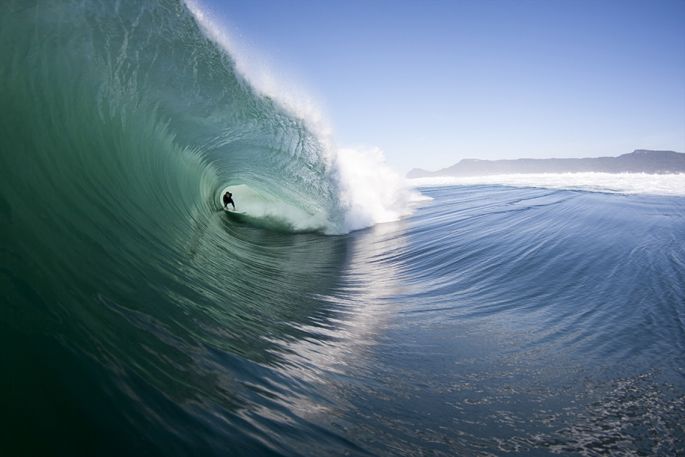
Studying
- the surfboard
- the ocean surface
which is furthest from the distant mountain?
the ocean surface

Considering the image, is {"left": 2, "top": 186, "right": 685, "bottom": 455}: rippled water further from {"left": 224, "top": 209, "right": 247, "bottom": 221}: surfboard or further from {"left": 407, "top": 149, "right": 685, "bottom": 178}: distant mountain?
{"left": 407, "top": 149, "right": 685, "bottom": 178}: distant mountain

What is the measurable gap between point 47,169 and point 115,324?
2.19 metres

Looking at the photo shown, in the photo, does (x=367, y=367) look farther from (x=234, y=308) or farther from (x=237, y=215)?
(x=237, y=215)

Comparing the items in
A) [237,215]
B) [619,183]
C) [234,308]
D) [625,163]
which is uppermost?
[625,163]

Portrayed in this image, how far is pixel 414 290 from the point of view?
4844 millimetres

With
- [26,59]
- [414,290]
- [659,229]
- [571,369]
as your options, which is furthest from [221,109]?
[659,229]

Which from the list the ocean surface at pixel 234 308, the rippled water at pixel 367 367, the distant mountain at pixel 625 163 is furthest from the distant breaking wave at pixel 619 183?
the distant mountain at pixel 625 163

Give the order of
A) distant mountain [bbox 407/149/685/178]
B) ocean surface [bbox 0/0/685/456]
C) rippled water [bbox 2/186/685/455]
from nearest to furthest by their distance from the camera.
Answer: rippled water [bbox 2/186/685/455]
ocean surface [bbox 0/0/685/456]
distant mountain [bbox 407/149/685/178]

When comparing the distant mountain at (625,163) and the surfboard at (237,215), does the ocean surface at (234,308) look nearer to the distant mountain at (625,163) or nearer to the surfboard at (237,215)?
the surfboard at (237,215)

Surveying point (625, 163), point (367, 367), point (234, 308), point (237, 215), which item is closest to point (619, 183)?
point (237, 215)

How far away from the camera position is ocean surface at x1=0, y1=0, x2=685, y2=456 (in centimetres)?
172

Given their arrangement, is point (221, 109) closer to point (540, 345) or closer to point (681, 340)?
point (540, 345)

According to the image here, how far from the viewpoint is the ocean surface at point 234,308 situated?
1.72 meters

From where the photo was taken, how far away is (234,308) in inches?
144
